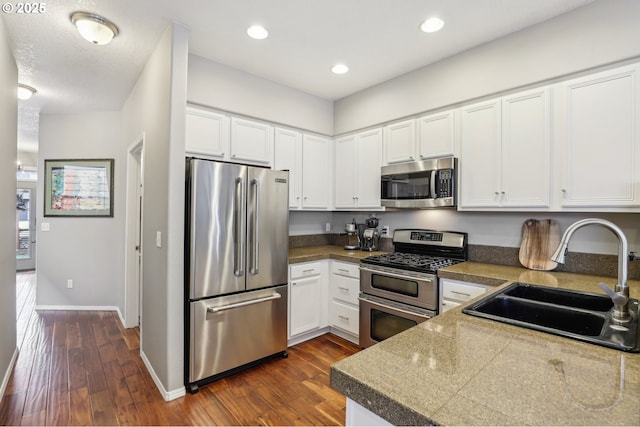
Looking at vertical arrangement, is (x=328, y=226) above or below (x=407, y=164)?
below

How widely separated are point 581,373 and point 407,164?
2.36 m

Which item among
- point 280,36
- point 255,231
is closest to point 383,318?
point 255,231

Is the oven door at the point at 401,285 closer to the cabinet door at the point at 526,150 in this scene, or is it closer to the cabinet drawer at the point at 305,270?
the cabinet drawer at the point at 305,270

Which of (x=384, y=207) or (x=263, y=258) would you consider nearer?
(x=263, y=258)

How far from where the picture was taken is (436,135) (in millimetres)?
2883

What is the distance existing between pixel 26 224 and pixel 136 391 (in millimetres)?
6807

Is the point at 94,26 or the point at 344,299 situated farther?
the point at 344,299

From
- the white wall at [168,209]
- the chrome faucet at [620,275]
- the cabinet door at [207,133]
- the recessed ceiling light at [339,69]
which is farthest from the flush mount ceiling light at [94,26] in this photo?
the chrome faucet at [620,275]

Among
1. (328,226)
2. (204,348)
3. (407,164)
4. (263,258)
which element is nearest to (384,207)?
(407,164)

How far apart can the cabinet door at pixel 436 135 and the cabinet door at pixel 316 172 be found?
47.5 inches

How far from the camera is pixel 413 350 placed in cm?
100

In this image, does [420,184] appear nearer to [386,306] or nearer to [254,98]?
[386,306]

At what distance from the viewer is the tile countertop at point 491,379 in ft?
2.21

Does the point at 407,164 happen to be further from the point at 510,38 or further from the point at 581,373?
the point at 581,373
